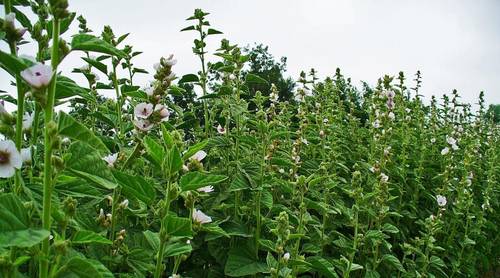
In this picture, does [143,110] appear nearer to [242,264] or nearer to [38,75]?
[38,75]

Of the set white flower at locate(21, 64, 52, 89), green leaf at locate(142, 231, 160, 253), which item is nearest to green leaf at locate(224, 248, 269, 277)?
green leaf at locate(142, 231, 160, 253)

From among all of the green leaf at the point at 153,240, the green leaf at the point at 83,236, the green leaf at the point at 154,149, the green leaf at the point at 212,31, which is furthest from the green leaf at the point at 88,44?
the green leaf at the point at 212,31

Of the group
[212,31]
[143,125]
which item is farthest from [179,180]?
[212,31]

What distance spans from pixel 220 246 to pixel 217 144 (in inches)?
21.9

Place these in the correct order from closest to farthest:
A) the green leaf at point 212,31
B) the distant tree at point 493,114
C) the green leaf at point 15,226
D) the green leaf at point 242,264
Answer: the green leaf at point 15,226 < the green leaf at point 242,264 < the green leaf at point 212,31 < the distant tree at point 493,114

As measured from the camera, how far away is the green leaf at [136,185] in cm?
137

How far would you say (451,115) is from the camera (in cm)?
732

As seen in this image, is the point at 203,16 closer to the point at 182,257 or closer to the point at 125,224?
the point at 125,224

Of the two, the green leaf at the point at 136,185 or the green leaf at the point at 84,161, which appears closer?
the green leaf at the point at 84,161

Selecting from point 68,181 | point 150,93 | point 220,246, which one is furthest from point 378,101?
point 68,181

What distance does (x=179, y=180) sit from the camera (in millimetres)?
1969

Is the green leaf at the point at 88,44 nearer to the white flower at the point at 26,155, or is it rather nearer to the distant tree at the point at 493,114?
the white flower at the point at 26,155

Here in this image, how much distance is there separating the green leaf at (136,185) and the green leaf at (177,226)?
0.08 m

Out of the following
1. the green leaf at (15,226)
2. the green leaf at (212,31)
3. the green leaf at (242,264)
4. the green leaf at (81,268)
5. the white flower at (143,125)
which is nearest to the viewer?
the green leaf at (15,226)
